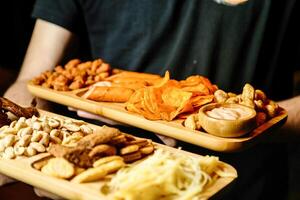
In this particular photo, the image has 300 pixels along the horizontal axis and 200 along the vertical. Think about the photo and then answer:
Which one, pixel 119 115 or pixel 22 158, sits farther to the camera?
pixel 119 115

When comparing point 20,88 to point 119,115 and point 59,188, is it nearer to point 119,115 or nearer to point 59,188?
point 119,115

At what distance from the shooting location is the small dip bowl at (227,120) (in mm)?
1370

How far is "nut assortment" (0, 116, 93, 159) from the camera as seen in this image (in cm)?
135

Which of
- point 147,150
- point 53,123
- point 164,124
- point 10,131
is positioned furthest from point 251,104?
point 10,131

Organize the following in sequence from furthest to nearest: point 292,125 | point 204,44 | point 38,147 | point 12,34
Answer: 1. point 12,34
2. point 204,44
3. point 292,125
4. point 38,147

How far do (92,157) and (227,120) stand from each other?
380mm

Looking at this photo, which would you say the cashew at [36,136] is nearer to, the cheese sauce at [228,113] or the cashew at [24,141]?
the cashew at [24,141]

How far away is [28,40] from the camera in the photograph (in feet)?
9.25

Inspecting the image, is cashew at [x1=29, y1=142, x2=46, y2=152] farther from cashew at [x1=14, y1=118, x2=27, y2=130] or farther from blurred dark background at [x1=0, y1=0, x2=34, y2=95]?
blurred dark background at [x1=0, y1=0, x2=34, y2=95]

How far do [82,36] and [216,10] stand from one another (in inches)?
25.4

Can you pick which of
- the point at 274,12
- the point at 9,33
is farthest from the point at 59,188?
the point at 9,33

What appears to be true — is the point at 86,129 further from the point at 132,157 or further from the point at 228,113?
the point at 228,113

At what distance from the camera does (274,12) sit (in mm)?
1931

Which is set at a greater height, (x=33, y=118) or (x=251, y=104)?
(x=251, y=104)
